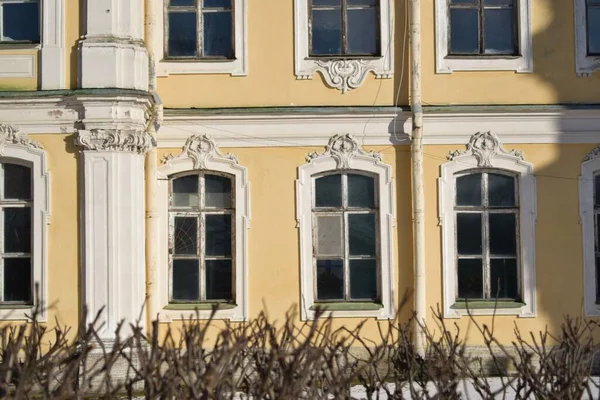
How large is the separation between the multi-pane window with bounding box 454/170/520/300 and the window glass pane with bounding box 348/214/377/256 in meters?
0.99

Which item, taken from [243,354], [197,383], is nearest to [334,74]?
[243,354]

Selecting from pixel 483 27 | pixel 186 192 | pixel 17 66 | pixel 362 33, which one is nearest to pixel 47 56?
pixel 17 66

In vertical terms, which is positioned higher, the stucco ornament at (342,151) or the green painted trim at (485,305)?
the stucco ornament at (342,151)

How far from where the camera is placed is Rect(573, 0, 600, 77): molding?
44.1 ft

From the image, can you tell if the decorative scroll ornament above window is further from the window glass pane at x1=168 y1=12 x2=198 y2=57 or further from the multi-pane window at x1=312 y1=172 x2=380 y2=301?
the multi-pane window at x1=312 y1=172 x2=380 y2=301

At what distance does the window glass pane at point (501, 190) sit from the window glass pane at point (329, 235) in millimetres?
1790

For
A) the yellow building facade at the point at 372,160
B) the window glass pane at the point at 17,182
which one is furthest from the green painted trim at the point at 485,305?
the window glass pane at the point at 17,182

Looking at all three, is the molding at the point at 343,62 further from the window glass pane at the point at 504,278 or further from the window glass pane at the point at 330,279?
the window glass pane at the point at 504,278

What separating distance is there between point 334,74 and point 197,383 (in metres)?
7.53

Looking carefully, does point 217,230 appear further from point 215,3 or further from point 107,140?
point 215,3

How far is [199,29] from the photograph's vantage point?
13570 millimetres

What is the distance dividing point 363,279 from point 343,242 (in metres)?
0.49

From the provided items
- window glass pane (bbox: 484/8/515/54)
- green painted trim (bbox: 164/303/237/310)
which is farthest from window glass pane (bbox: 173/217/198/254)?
window glass pane (bbox: 484/8/515/54)

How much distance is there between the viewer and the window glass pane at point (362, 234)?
13539mm
